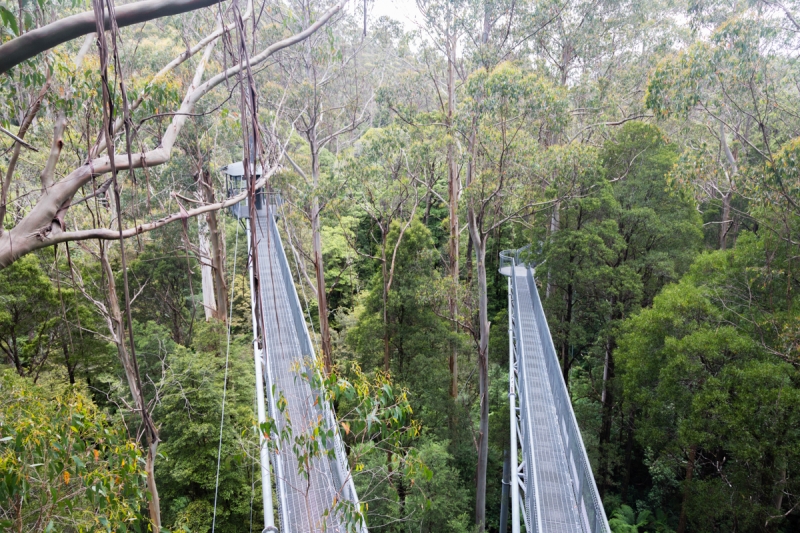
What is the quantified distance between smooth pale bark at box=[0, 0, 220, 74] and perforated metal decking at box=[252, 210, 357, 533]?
37.1 inches

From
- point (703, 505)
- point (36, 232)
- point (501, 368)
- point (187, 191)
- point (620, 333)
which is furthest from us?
point (501, 368)

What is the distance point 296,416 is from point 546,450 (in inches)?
137

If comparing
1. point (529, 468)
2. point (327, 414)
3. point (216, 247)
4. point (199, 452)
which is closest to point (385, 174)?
point (216, 247)

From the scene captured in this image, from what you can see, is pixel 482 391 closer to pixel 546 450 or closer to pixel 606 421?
pixel 546 450

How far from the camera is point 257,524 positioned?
342 inches

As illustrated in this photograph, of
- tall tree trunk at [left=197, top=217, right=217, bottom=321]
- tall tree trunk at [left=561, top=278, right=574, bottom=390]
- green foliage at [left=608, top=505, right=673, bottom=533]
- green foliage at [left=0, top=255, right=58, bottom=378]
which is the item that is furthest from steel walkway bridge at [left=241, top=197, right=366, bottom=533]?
green foliage at [left=608, top=505, right=673, bottom=533]

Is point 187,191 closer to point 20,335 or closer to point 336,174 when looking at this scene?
point 336,174

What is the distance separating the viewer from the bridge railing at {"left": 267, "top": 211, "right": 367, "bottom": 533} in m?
3.75

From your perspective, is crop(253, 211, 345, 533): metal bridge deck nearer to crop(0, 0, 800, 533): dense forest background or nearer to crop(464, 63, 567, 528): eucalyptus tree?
crop(0, 0, 800, 533): dense forest background

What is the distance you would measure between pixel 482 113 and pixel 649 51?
30.2 ft

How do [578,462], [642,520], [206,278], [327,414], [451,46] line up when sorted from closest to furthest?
[327,414] → [578,462] → [642,520] → [451,46] → [206,278]

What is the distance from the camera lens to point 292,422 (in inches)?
247

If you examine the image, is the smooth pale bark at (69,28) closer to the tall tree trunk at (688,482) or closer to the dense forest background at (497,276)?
the dense forest background at (497,276)

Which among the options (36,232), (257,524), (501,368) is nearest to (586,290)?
(501,368)
